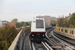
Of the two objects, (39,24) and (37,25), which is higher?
(39,24)

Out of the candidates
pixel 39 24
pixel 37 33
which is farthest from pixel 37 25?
pixel 37 33

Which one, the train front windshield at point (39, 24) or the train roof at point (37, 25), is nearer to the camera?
the train roof at point (37, 25)

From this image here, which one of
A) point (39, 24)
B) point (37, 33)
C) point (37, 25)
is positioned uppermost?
point (39, 24)

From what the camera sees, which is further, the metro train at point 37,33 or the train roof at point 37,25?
the train roof at point 37,25

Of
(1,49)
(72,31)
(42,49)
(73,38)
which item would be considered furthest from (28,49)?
(1,49)

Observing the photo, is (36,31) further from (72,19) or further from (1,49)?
(72,19)

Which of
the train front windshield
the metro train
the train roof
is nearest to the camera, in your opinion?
the metro train

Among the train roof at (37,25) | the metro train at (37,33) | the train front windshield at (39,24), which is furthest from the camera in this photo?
the train front windshield at (39,24)

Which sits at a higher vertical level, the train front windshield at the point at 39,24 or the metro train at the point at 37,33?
the train front windshield at the point at 39,24

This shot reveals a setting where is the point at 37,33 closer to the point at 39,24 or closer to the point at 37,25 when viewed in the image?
the point at 37,25

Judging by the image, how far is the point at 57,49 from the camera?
12250mm

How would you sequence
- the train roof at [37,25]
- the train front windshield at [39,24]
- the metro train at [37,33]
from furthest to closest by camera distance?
1. the train front windshield at [39,24]
2. the train roof at [37,25]
3. the metro train at [37,33]

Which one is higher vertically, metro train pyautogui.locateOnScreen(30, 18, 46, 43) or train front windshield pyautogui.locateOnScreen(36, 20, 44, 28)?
train front windshield pyautogui.locateOnScreen(36, 20, 44, 28)

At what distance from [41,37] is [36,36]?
587 millimetres
